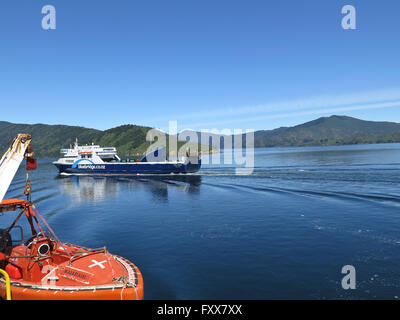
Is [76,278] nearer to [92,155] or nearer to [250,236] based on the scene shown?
[250,236]

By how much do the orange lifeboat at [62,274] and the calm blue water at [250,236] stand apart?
9.60 ft

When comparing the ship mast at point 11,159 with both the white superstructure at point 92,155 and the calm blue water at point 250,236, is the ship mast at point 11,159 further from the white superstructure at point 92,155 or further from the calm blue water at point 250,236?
the white superstructure at point 92,155

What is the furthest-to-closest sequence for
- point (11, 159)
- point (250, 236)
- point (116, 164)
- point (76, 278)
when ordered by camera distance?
point (116, 164) → point (250, 236) → point (11, 159) → point (76, 278)

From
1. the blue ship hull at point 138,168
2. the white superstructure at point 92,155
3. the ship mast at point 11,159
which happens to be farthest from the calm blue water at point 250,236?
the white superstructure at point 92,155

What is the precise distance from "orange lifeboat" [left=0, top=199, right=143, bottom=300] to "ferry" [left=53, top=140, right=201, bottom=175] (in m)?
66.7

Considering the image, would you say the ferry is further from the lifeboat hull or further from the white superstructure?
the lifeboat hull

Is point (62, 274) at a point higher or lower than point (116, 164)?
lower

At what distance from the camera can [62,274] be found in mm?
15727

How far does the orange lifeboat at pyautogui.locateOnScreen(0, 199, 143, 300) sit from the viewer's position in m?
14.3

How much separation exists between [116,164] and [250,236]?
6921 cm

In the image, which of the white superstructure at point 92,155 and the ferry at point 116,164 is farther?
the white superstructure at point 92,155

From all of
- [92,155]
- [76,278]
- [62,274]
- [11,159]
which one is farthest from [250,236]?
[92,155]

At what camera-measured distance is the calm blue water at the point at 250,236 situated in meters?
17.8
